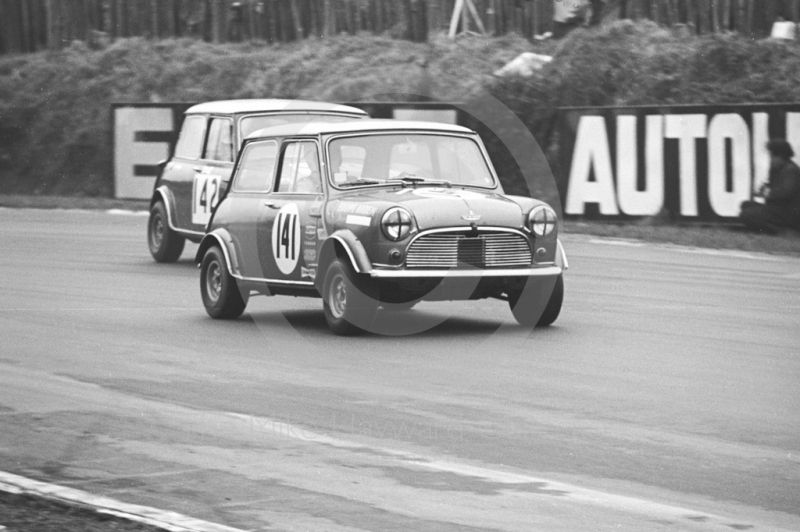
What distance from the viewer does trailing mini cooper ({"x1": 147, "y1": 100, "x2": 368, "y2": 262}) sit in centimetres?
1461

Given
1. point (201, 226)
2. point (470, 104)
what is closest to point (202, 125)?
point (201, 226)

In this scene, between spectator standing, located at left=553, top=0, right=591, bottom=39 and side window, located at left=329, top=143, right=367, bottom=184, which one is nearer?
side window, located at left=329, top=143, right=367, bottom=184

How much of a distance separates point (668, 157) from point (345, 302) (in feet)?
33.7

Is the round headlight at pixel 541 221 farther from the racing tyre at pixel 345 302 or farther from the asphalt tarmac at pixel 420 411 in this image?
the racing tyre at pixel 345 302

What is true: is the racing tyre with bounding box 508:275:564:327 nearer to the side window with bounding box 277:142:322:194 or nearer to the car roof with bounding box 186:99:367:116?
the side window with bounding box 277:142:322:194

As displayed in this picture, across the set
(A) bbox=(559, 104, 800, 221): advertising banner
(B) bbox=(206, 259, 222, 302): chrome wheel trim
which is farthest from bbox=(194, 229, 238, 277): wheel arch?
(A) bbox=(559, 104, 800, 221): advertising banner

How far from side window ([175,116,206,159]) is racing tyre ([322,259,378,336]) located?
5669 millimetres

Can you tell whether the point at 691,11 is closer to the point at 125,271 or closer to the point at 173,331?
the point at 125,271

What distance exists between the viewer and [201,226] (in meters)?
14.9

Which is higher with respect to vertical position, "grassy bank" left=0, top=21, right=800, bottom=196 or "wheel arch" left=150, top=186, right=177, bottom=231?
"grassy bank" left=0, top=21, right=800, bottom=196

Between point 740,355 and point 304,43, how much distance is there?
23.0 metres

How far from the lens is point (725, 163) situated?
18.4 metres

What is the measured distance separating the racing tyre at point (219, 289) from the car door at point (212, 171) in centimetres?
312

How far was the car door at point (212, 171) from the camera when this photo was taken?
14531mm
